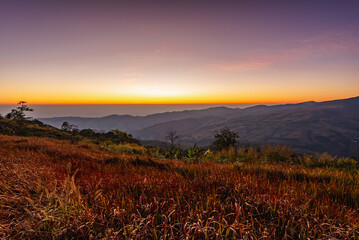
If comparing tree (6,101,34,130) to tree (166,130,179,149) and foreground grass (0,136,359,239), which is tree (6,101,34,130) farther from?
foreground grass (0,136,359,239)

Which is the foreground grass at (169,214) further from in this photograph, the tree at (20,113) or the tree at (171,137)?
the tree at (20,113)

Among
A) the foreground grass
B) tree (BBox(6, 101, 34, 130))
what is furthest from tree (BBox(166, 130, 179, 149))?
tree (BBox(6, 101, 34, 130))

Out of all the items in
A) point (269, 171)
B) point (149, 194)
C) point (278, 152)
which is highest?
point (149, 194)

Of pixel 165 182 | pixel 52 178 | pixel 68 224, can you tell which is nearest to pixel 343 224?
pixel 165 182

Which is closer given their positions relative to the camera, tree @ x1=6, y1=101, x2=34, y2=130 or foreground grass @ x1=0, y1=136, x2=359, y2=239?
foreground grass @ x1=0, y1=136, x2=359, y2=239

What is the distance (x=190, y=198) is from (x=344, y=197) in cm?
268

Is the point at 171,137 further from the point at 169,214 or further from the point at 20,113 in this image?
the point at 20,113

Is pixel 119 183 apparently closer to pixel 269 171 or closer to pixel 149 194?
pixel 149 194

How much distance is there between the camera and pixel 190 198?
216 centimetres

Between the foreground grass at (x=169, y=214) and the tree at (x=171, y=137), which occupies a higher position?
the foreground grass at (x=169, y=214)

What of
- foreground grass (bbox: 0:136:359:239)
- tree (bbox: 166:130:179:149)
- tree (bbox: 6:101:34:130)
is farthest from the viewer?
tree (bbox: 6:101:34:130)

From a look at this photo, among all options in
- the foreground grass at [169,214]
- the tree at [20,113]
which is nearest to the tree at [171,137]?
the foreground grass at [169,214]

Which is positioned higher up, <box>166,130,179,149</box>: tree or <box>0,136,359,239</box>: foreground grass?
<box>0,136,359,239</box>: foreground grass

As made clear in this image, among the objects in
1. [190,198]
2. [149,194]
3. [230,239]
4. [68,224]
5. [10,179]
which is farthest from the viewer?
[10,179]
